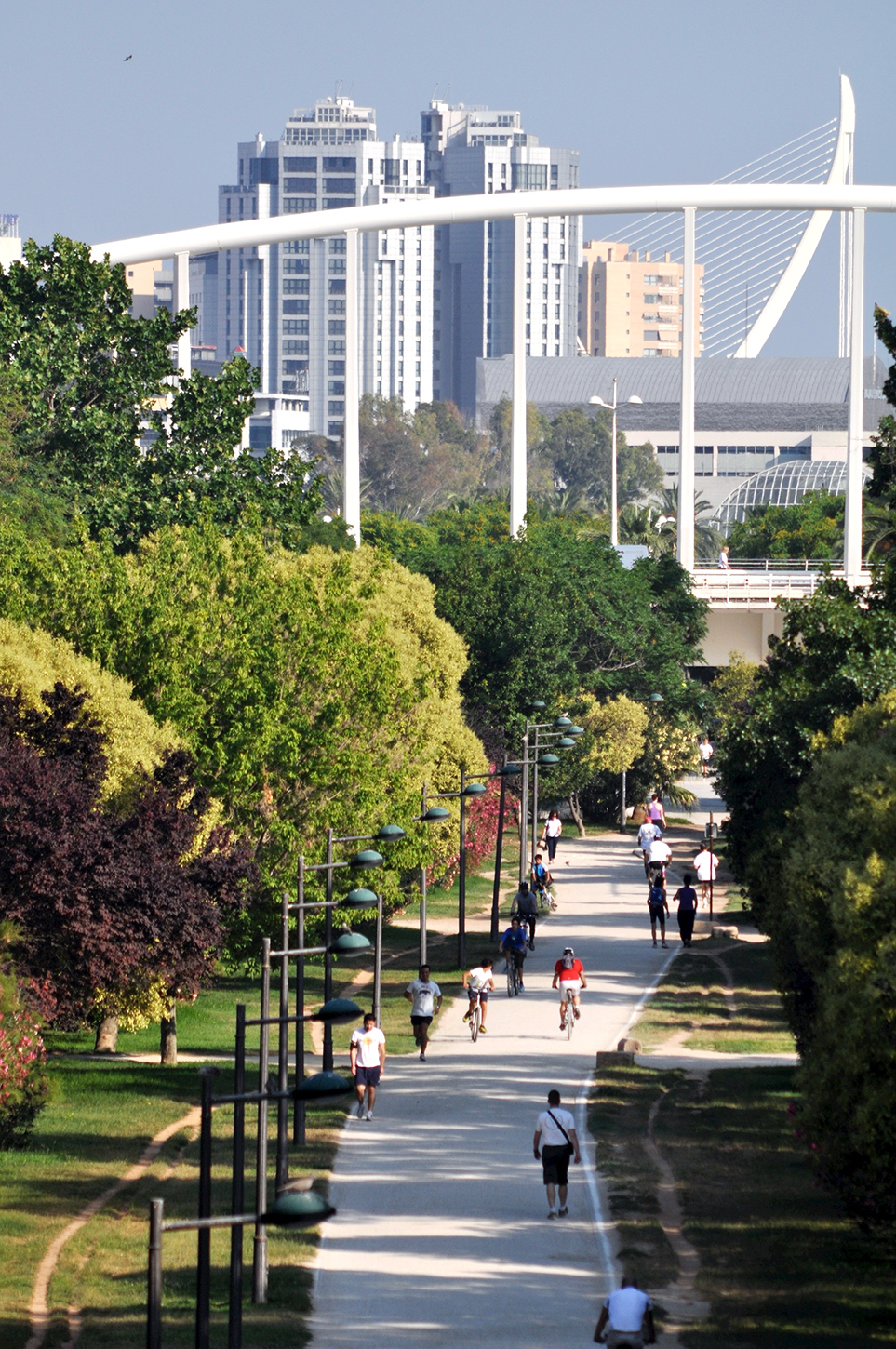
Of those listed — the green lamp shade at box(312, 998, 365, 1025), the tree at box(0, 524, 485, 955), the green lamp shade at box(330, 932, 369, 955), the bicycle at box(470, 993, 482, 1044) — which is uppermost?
the tree at box(0, 524, 485, 955)

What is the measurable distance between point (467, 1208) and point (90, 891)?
701 cm

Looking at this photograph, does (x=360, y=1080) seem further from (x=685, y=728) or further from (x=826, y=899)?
(x=685, y=728)

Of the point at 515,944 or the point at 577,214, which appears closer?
the point at 515,944

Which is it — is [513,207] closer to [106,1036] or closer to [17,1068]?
[106,1036]

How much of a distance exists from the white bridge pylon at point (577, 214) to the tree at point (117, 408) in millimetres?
25795

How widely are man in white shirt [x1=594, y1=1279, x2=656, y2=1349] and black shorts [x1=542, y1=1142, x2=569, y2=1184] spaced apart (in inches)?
195

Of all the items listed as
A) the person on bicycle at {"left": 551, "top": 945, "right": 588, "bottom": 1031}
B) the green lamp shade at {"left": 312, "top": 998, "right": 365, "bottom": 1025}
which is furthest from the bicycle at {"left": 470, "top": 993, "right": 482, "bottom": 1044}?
the green lamp shade at {"left": 312, "top": 998, "right": 365, "bottom": 1025}

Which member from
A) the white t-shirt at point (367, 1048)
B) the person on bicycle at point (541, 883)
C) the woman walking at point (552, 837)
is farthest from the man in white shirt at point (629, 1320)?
the woman walking at point (552, 837)

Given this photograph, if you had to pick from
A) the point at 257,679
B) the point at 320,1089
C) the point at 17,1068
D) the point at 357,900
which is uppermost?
the point at 257,679

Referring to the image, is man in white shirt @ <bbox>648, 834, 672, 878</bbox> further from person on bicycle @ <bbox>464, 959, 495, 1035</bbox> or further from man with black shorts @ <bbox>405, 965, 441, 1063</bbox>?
man with black shorts @ <bbox>405, 965, 441, 1063</bbox>

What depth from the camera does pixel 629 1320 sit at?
574 inches

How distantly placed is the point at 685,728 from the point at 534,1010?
32.6 metres

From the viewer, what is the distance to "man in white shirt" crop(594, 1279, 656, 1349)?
1454 cm

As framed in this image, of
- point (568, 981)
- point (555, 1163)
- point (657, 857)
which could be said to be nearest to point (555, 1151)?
point (555, 1163)
